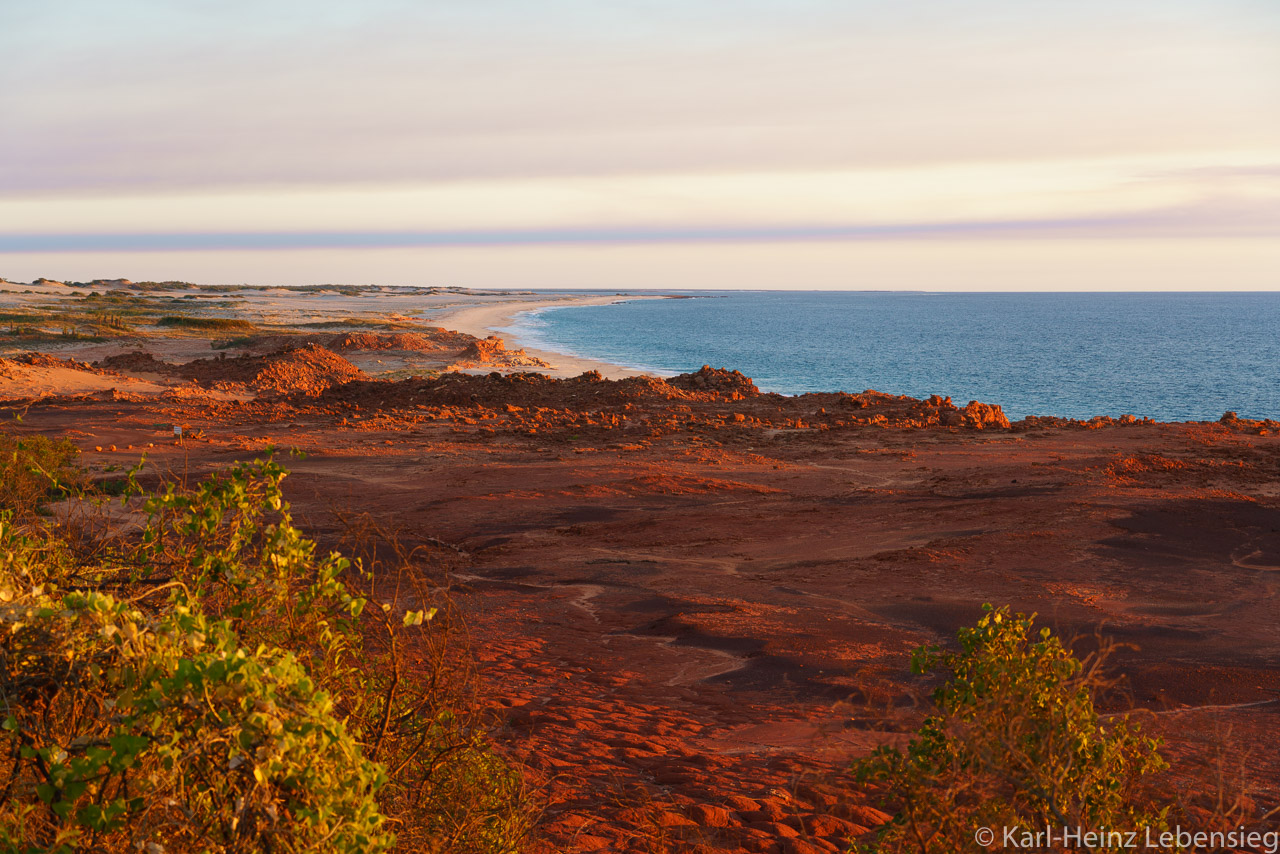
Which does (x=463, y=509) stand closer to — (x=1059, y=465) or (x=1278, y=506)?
(x=1059, y=465)

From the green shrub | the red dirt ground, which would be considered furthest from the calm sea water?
the green shrub

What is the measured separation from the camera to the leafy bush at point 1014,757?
12.3ft

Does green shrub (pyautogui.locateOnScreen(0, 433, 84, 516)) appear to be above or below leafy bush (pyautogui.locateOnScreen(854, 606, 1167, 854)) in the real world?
below

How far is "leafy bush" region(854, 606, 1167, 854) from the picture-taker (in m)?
3.74

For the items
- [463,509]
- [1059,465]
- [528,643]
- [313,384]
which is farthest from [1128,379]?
[528,643]

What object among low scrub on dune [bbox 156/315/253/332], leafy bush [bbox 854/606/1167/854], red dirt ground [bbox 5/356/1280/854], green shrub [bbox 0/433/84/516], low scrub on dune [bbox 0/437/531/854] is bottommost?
red dirt ground [bbox 5/356/1280/854]

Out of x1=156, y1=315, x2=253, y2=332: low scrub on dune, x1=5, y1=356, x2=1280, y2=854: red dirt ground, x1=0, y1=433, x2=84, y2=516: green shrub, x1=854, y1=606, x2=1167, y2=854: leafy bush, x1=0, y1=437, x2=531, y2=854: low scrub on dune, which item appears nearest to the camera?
x1=0, y1=437, x2=531, y2=854: low scrub on dune

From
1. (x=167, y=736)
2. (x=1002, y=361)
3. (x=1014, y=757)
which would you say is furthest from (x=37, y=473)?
(x=1002, y=361)

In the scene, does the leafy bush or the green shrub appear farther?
the green shrub

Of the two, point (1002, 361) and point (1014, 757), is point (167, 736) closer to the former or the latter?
point (1014, 757)

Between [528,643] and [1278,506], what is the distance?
14703 millimetres

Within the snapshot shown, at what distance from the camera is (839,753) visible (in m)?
7.22

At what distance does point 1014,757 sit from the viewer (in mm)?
4055

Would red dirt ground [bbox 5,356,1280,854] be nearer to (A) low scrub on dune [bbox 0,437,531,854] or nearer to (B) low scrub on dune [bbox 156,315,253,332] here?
(A) low scrub on dune [bbox 0,437,531,854]
